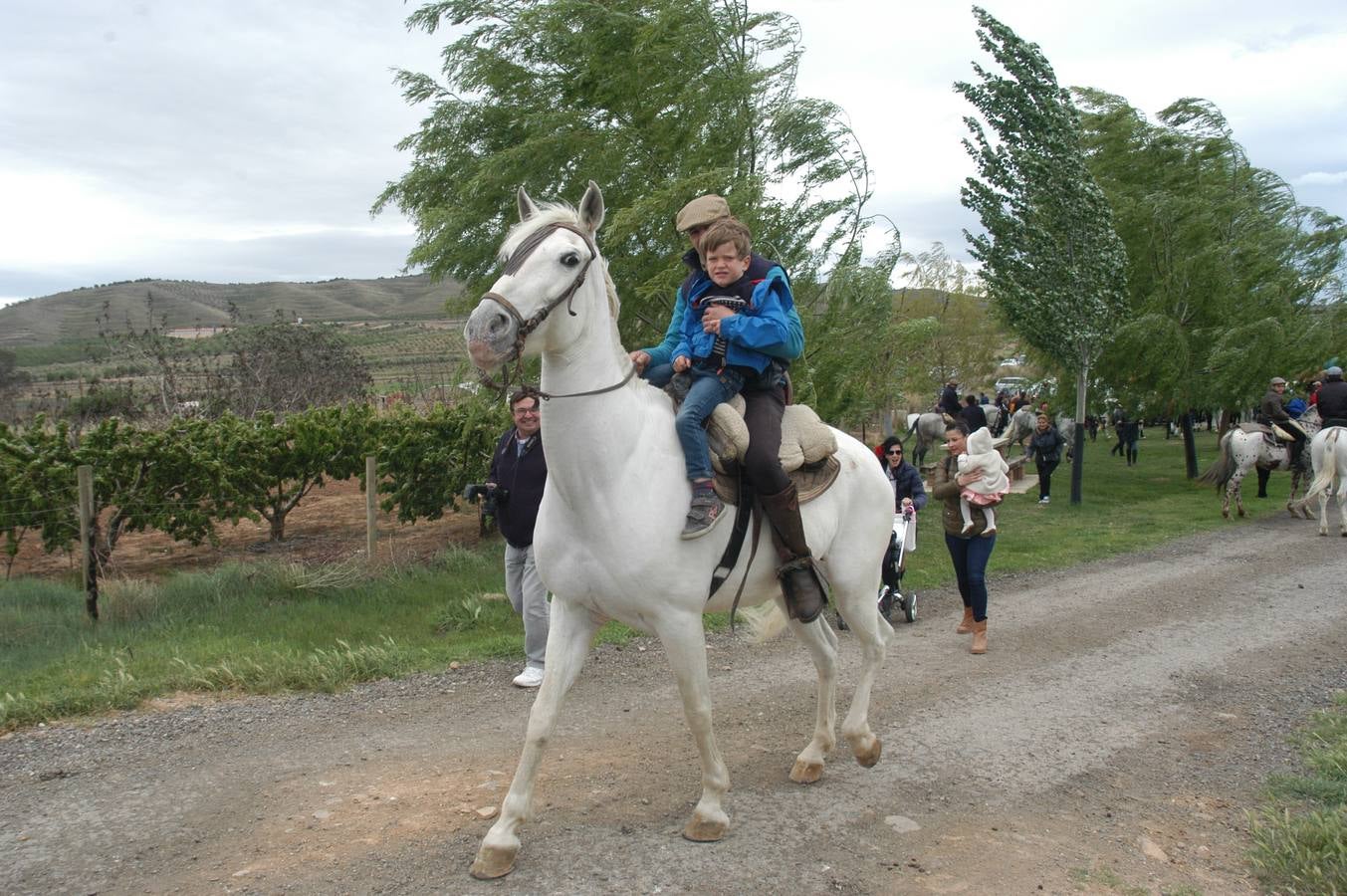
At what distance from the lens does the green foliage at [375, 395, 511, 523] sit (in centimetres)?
1195

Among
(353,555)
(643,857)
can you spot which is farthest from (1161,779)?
(353,555)

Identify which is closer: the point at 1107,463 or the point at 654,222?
the point at 654,222

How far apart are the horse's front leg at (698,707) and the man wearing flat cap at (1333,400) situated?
50.8 feet

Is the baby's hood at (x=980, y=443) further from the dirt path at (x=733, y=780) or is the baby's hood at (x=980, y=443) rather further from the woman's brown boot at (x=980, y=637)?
the dirt path at (x=733, y=780)

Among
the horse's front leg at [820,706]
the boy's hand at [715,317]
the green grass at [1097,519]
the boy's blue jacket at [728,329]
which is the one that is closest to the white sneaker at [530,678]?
the horse's front leg at [820,706]

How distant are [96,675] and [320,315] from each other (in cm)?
9072

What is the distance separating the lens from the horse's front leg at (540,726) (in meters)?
3.93

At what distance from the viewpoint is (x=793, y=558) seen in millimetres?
4691

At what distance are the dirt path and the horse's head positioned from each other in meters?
2.30

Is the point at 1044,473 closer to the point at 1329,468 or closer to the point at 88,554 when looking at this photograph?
the point at 1329,468

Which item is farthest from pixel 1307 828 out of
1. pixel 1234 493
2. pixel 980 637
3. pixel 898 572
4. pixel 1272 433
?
pixel 1272 433

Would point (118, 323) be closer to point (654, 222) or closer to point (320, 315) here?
point (320, 315)

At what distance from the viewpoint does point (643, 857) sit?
13.5 feet

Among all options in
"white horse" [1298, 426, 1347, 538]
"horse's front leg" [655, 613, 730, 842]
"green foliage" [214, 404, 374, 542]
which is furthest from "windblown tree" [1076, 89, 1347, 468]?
"horse's front leg" [655, 613, 730, 842]
